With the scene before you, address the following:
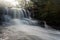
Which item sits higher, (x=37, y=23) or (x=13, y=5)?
(x=13, y=5)

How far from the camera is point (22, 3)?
34.2 ft

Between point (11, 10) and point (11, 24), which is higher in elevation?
point (11, 10)

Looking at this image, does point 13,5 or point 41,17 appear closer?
point 41,17

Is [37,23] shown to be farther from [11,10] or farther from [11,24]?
[11,10]

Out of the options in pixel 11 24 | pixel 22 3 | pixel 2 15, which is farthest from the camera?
pixel 22 3

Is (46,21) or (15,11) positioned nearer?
(46,21)

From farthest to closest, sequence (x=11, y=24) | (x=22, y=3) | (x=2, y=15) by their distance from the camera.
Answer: (x=22, y=3), (x=2, y=15), (x=11, y=24)

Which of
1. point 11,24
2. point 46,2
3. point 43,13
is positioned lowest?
point 11,24

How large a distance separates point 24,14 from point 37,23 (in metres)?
1.42

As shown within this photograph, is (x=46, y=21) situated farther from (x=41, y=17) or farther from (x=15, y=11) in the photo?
(x=15, y=11)

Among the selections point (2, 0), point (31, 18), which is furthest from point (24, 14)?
point (2, 0)

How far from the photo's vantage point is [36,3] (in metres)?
9.53

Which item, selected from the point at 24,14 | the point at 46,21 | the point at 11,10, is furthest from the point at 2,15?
the point at 46,21

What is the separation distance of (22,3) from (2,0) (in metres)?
1.56
